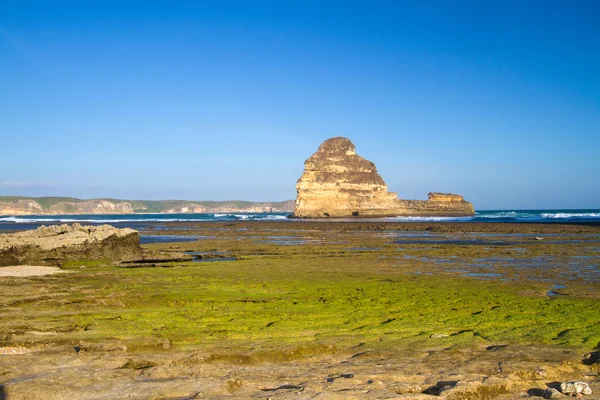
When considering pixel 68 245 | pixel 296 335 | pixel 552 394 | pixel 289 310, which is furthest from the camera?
pixel 68 245

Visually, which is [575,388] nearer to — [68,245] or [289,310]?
[289,310]

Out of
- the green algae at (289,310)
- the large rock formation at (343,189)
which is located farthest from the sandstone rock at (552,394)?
the large rock formation at (343,189)

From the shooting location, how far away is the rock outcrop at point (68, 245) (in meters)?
22.3

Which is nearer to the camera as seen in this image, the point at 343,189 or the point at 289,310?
the point at 289,310

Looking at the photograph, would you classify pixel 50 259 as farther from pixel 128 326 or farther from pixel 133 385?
pixel 133 385

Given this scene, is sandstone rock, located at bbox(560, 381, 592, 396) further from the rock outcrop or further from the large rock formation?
the large rock formation

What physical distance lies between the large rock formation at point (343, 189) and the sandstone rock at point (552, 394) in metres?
130

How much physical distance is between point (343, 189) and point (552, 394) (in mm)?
135450

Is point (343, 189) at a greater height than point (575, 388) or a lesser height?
greater

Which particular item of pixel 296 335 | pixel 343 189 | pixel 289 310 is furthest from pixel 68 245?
pixel 343 189

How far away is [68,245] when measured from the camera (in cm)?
2358

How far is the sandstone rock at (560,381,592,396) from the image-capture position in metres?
6.48

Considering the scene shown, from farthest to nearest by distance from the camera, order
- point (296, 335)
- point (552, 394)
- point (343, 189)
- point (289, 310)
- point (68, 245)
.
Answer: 1. point (343, 189)
2. point (68, 245)
3. point (289, 310)
4. point (296, 335)
5. point (552, 394)

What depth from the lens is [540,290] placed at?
53.2ft
